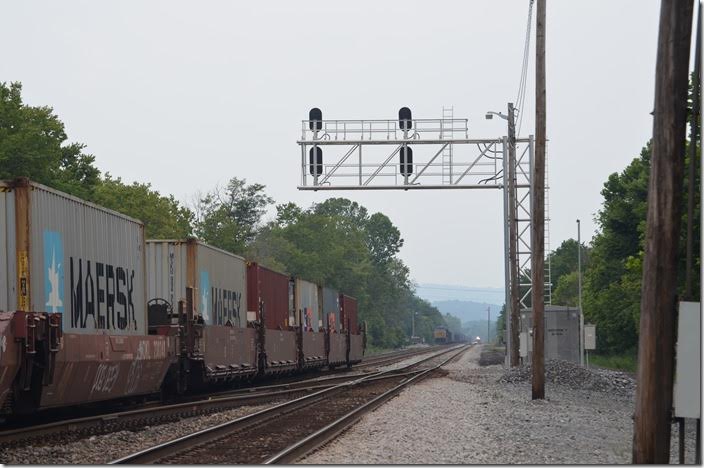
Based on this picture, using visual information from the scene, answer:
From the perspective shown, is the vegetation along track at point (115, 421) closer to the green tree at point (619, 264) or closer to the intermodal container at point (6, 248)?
the intermodal container at point (6, 248)

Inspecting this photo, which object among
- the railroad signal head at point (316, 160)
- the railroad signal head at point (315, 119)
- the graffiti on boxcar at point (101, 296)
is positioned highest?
the railroad signal head at point (315, 119)

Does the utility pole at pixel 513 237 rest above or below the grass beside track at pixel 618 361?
above

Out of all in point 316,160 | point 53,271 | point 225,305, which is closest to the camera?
point 53,271

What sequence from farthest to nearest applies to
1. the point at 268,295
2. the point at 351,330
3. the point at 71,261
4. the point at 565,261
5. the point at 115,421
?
1. the point at 565,261
2. the point at 351,330
3. the point at 268,295
4. the point at 115,421
5. the point at 71,261

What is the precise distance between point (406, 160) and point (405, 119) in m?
1.23

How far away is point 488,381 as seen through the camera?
34531 mm

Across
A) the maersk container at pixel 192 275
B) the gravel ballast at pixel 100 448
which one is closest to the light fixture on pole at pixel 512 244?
the maersk container at pixel 192 275

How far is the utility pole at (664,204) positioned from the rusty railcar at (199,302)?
47.4 feet

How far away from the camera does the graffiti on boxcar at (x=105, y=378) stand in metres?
17.9

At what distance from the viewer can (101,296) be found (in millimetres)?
18484

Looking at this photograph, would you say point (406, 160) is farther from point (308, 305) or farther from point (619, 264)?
point (619, 264)

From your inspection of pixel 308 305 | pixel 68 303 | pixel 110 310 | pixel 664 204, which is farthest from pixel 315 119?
pixel 664 204

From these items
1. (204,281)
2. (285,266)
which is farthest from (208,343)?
(285,266)

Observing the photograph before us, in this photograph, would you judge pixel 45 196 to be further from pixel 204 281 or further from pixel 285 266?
pixel 285 266
